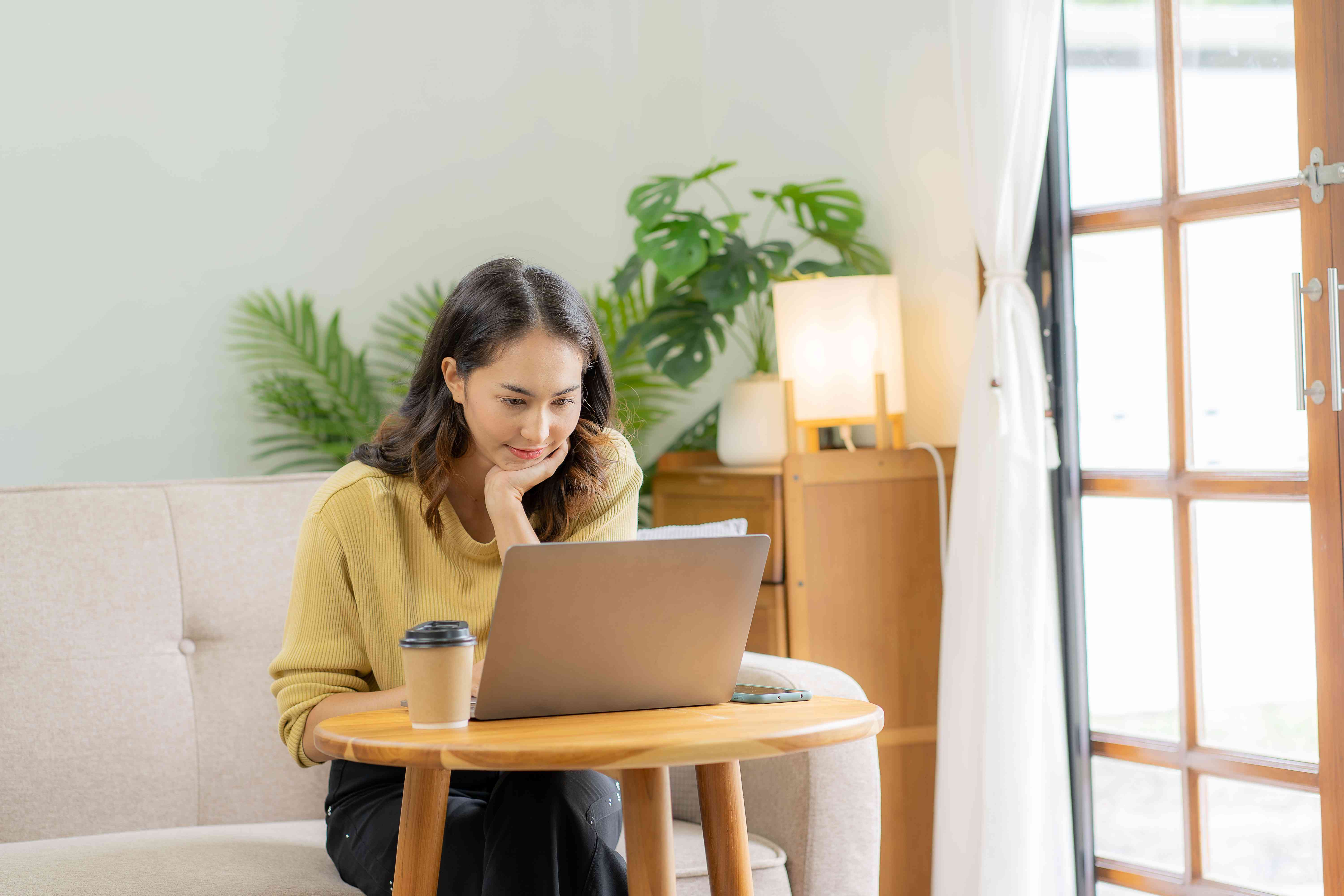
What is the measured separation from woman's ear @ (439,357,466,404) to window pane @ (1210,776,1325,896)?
1.52 meters

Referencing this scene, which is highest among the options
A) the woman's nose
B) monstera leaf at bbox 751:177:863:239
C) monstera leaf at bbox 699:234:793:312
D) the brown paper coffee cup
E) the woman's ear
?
monstera leaf at bbox 751:177:863:239

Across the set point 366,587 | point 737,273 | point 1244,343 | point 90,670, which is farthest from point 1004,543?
point 90,670

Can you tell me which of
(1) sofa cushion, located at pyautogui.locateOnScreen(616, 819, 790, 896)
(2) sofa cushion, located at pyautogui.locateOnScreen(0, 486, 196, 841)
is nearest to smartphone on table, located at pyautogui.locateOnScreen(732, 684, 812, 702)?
(1) sofa cushion, located at pyautogui.locateOnScreen(616, 819, 790, 896)

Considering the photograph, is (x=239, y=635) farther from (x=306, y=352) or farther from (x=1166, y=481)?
(x=1166, y=481)

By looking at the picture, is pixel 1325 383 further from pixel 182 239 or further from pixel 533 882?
pixel 182 239

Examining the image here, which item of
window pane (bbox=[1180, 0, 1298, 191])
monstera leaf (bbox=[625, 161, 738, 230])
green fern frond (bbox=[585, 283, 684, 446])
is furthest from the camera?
green fern frond (bbox=[585, 283, 684, 446])

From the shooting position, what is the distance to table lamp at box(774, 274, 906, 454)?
249 cm

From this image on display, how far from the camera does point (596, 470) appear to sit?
163 centimetres

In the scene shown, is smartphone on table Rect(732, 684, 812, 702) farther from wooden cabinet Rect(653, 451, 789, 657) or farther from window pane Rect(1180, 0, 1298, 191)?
window pane Rect(1180, 0, 1298, 191)

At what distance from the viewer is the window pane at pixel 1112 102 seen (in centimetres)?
228

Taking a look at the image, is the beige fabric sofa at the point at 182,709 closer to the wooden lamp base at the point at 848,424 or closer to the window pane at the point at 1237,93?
the wooden lamp base at the point at 848,424

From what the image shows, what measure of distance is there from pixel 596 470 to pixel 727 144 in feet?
5.72

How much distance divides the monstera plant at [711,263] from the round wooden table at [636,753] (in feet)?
4.66

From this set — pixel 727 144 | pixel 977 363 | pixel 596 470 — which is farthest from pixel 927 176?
pixel 596 470
